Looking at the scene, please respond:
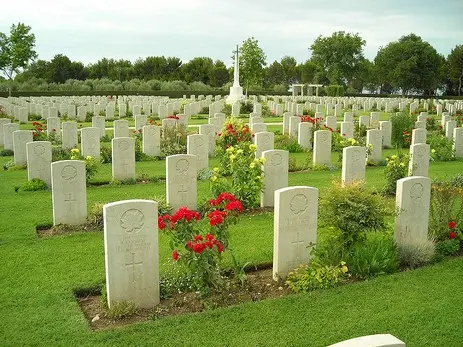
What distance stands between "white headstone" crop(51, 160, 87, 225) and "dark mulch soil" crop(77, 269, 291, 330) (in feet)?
8.78

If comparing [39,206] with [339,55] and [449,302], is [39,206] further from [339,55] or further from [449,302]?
[339,55]

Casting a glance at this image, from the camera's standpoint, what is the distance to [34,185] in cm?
1087

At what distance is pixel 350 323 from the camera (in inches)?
201

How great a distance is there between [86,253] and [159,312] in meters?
2.19

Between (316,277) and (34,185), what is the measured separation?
722 centimetres

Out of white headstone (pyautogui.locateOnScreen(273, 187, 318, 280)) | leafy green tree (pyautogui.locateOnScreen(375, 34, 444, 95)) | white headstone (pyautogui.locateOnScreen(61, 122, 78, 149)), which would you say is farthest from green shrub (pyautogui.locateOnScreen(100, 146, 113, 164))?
leafy green tree (pyautogui.locateOnScreen(375, 34, 444, 95))

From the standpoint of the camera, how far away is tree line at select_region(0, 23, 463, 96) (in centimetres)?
5417

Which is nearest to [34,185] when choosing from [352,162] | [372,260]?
[352,162]

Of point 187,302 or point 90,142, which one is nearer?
point 187,302

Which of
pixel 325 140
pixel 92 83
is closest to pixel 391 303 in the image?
pixel 325 140

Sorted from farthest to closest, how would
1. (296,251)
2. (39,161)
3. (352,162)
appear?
(39,161)
(352,162)
(296,251)

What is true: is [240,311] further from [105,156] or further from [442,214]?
[105,156]

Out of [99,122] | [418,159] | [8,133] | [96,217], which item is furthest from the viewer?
[99,122]

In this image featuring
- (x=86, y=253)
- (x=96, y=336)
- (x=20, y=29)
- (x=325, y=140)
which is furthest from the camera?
(x=20, y=29)
